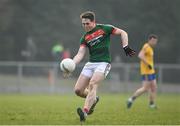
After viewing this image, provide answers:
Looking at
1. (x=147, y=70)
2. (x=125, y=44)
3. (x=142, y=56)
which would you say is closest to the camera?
(x=125, y=44)

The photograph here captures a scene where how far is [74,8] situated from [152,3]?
19.8 ft

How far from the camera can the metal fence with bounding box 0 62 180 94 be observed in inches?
1378

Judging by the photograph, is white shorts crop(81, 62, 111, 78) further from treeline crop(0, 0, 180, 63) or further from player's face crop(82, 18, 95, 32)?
treeline crop(0, 0, 180, 63)

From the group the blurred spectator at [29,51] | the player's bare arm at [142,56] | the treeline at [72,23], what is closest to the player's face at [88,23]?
the player's bare arm at [142,56]

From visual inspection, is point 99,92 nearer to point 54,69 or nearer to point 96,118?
point 54,69

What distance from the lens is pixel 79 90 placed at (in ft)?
44.3

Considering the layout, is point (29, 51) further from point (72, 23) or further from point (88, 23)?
point (88, 23)

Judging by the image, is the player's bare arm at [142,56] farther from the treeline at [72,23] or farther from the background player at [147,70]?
the treeline at [72,23]

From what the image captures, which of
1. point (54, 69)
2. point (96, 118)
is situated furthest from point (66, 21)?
point (96, 118)

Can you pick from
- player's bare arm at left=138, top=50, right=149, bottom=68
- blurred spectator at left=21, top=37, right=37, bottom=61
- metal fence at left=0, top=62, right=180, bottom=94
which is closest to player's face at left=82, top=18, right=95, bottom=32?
player's bare arm at left=138, top=50, right=149, bottom=68

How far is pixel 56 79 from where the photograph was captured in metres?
35.6

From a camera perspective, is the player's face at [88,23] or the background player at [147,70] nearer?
the player's face at [88,23]

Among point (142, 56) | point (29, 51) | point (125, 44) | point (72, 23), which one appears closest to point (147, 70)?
point (142, 56)

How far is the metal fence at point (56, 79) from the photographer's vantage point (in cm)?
3500
